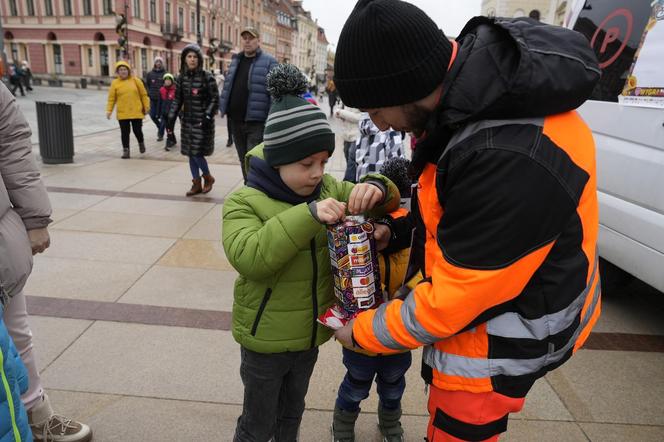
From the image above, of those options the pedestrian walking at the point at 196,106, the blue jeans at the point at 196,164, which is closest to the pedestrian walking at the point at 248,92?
the pedestrian walking at the point at 196,106

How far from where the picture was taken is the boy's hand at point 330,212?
147cm

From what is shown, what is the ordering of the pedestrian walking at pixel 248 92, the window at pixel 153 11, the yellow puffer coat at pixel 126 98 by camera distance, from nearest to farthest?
the pedestrian walking at pixel 248 92
the yellow puffer coat at pixel 126 98
the window at pixel 153 11

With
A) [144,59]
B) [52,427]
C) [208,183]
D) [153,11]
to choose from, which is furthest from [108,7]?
[52,427]

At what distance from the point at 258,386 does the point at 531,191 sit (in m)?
1.25

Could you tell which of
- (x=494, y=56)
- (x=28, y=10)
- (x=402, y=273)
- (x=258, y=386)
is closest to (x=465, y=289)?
(x=494, y=56)

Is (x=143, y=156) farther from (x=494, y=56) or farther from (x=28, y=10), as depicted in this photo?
(x=28, y=10)

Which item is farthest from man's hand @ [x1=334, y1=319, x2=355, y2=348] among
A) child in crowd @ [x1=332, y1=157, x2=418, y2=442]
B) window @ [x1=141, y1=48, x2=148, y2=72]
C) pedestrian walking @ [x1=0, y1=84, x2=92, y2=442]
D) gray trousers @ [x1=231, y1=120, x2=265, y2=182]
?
window @ [x1=141, y1=48, x2=148, y2=72]

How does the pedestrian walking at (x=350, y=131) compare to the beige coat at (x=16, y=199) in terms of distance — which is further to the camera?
the pedestrian walking at (x=350, y=131)

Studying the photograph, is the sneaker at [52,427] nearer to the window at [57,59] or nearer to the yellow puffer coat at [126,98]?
the yellow puffer coat at [126,98]

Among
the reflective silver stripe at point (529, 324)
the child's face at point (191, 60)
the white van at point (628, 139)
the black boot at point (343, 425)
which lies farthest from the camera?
the child's face at point (191, 60)

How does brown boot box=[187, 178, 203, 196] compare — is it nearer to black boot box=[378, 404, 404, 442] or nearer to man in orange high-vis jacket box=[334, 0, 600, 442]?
black boot box=[378, 404, 404, 442]

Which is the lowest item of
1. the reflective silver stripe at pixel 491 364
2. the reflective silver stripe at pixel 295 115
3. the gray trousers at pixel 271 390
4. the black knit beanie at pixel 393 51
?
the gray trousers at pixel 271 390

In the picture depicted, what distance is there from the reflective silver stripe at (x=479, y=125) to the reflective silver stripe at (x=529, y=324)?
47 cm

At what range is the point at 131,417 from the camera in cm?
239
